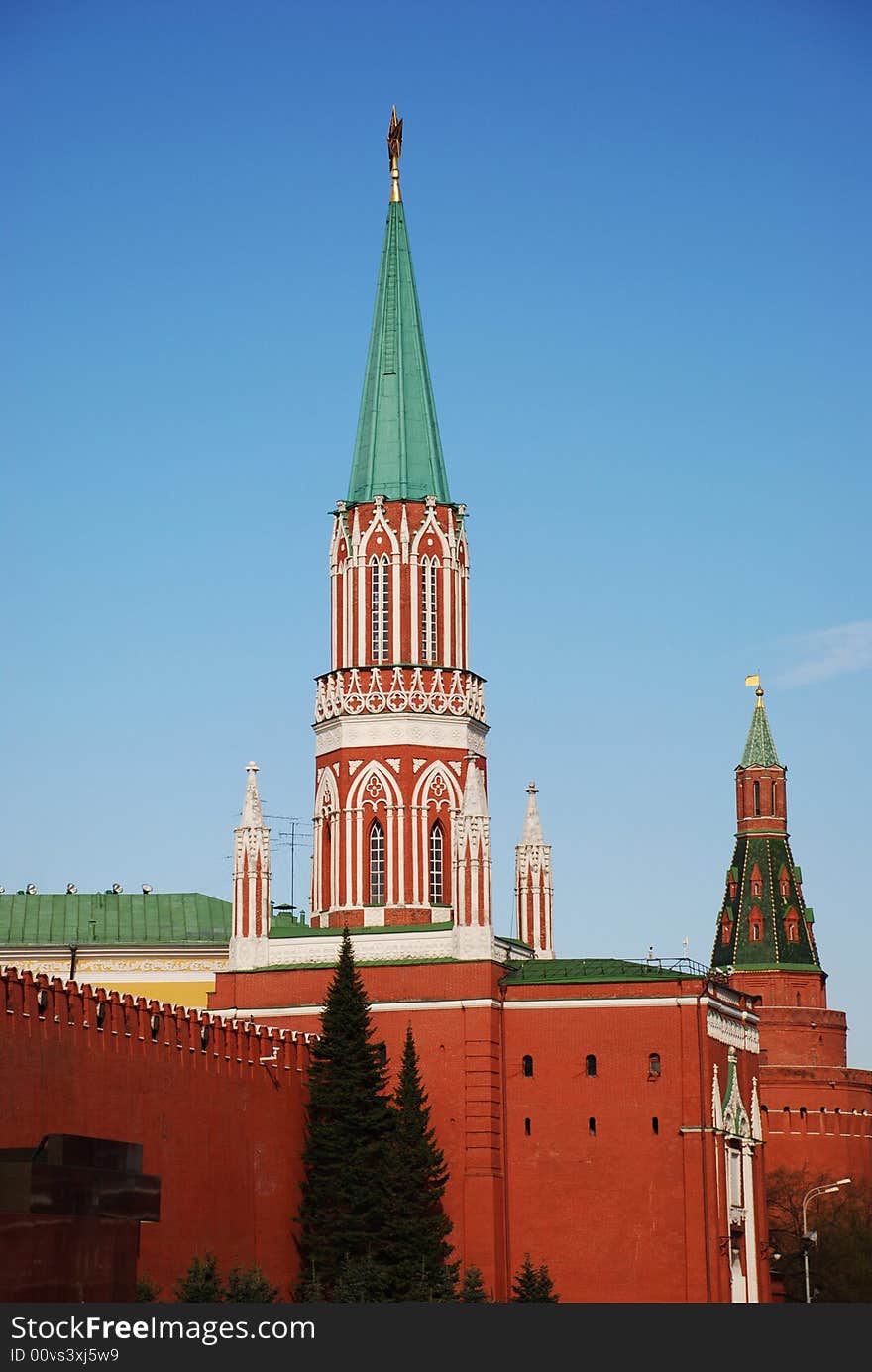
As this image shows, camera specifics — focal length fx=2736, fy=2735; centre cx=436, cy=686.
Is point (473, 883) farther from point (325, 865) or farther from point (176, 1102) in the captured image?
point (176, 1102)

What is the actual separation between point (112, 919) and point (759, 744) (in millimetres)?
51847

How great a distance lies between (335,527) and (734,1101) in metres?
20.4

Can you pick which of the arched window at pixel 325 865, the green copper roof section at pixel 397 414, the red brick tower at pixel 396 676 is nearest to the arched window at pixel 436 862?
the red brick tower at pixel 396 676

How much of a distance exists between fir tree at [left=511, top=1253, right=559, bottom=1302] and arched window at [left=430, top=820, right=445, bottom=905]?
1104cm

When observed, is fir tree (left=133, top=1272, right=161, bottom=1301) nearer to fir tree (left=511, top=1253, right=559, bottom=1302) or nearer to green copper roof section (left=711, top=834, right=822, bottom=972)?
fir tree (left=511, top=1253, right=559, bottom=1302)

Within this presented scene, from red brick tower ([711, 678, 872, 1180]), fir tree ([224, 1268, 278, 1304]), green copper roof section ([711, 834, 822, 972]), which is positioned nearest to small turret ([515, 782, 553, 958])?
fir tree ([224, 1268, 278, 1304])

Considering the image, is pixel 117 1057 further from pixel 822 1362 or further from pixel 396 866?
pixel 822 1362

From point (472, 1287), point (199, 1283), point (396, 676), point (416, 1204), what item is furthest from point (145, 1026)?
point (396, 676)

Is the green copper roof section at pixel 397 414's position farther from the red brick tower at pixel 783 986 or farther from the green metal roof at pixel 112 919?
the red brick tower at pixel 783 986

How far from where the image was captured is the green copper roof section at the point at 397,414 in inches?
3177

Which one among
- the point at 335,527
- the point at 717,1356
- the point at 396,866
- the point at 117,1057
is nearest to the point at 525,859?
the point at 396,866

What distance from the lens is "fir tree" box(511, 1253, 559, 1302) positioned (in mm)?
69062

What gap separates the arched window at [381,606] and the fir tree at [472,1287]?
18464 millimetres

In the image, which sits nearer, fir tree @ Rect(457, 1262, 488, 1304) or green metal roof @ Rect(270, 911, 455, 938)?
fir tree @ Rect(457, 1262, 488, 1304)
